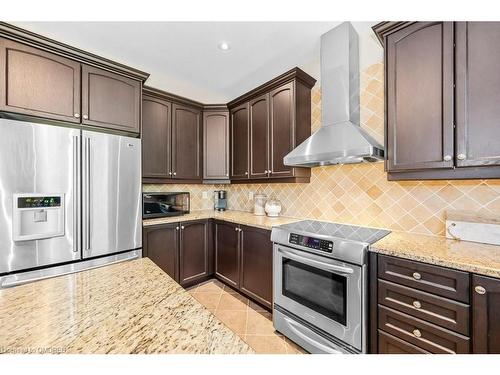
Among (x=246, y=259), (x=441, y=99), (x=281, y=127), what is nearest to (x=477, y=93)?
(x=441, y=99)

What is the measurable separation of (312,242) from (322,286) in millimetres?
326

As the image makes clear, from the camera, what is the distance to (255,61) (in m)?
2.26

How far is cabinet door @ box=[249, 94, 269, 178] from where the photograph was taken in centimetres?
249

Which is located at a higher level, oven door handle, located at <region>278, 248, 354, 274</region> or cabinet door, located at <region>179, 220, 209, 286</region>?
oven door handle, located at <region>278, 248, 354, 274</region>

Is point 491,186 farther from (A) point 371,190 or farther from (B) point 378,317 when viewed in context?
(B) point 378,317

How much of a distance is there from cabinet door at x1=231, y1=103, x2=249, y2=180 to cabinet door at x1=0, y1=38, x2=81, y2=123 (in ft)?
5.50

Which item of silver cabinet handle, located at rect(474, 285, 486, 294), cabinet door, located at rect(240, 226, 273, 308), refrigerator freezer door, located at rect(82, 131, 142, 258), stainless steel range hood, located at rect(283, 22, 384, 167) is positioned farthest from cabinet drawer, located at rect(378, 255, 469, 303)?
refrigerator freezer door, located at rect(82, 131, 142, 258)

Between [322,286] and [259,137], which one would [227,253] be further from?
[259,137]

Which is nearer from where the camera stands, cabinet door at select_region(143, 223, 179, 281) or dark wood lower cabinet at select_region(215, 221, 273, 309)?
dark wood lower cabinet at select_region(215, 221, 273, 309)

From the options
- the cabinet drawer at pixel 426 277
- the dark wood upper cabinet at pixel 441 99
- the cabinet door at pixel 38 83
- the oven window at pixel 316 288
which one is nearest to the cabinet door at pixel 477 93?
the dark wood upper cabinet at pixel 441 99

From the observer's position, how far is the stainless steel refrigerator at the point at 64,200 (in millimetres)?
1518

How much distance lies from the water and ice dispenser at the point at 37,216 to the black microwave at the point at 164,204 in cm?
81

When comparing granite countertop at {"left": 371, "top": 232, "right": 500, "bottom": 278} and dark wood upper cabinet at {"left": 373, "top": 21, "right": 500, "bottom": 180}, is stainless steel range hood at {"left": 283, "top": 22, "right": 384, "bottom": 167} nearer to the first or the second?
dark wood upper cabinet at {"left": 373, "top": 21, "right": 500, "bottom": 180}

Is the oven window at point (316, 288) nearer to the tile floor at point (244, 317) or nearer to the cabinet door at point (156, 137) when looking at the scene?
the tile floor at point (244, 317)
